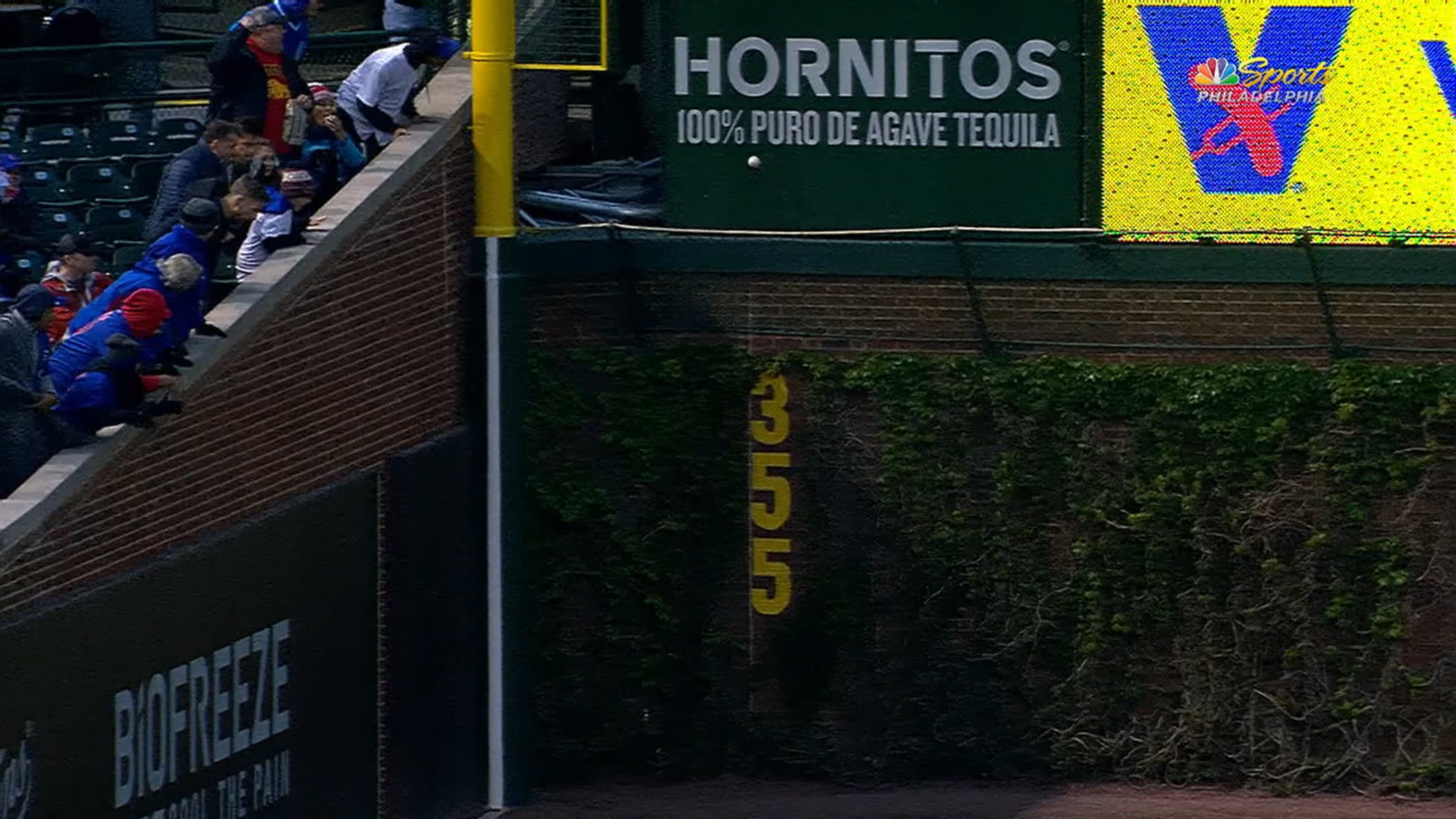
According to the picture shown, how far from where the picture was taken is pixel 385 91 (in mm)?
14844

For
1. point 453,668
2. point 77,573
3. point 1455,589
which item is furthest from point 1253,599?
point 77,573

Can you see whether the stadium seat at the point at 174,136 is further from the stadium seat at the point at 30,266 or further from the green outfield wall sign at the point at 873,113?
the green outfield wall sign at the point at 873,113

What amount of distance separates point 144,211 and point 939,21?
5424mm

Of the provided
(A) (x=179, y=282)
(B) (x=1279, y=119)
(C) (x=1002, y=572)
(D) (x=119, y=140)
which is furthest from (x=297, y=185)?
(B) (x=1279, y=119)

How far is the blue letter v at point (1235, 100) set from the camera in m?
14.8

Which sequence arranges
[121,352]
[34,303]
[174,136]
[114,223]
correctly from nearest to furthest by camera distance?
[121,352] → [34,303] → [114,223] → [174,136]

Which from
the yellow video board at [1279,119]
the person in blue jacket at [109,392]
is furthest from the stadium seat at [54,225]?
the yellow video board at [1279,119]

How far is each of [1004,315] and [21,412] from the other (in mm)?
6468

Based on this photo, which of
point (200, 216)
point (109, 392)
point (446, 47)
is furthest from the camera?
point (446, 47)

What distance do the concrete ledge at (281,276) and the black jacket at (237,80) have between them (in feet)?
3.19

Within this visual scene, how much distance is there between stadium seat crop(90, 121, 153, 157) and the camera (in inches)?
653

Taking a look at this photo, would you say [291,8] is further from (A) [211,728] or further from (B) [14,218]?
(A) [211,728]

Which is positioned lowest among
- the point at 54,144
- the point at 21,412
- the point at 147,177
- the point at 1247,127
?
the point at 21,412

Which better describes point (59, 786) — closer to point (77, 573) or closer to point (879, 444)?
point (77, 573)
